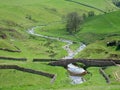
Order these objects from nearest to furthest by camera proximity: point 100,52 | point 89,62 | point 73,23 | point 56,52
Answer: point 89,62 < point 100,52 < point 56,52 < point 73,23

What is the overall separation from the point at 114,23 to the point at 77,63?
90.3 meters

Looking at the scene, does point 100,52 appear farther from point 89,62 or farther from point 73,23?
point 73,23

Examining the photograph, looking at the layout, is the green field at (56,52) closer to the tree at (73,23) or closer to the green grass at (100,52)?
the green grass at (100,52)

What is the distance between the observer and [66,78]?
191 ft

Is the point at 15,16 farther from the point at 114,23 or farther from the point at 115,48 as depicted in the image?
the point at 115,48

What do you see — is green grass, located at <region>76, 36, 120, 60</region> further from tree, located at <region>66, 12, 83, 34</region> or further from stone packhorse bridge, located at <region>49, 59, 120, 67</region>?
tree, located at <region>66, 12, 83, 34</region>

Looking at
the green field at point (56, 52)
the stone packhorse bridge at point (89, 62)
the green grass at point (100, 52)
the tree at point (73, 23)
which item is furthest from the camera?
the tree at point (73, 23)

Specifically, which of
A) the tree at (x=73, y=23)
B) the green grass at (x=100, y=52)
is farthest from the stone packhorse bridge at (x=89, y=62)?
the tree at (x=73, y=23)

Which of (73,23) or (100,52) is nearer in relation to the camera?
(100,52)

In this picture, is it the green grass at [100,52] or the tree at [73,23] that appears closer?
the green grass at [100,52]

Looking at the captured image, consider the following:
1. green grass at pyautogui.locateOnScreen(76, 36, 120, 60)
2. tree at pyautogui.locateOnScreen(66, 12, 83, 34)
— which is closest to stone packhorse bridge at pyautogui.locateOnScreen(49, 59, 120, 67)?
green grass at pyautogui.locateOnScreen(76, 36, 120, 60)

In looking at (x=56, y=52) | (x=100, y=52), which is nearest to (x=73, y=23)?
(x=56, y=52)

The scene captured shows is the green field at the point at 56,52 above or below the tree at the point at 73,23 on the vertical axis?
above

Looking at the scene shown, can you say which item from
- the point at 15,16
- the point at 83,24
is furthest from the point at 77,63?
the point at 15,16
